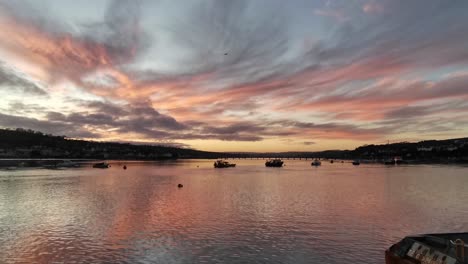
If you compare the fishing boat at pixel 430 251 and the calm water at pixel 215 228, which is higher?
the fishing boat at pixel 430 251

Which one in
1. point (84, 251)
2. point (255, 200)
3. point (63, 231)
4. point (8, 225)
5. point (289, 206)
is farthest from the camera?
point (255, 200)

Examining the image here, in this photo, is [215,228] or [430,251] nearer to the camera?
[430,251]

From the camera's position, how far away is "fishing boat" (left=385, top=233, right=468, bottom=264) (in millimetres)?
13797

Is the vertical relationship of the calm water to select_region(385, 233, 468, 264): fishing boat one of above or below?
below

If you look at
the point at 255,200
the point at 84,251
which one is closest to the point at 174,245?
the point at 84,251

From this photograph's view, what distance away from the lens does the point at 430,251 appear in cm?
1475

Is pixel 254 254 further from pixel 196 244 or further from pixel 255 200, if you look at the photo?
pixel 255 200

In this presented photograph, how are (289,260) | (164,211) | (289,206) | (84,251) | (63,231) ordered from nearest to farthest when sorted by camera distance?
(289,260) → (84,251) → (63,231) → (164,211) → (289,206)

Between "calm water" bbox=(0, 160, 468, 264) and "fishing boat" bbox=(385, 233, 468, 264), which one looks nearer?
"fishing boat" bbox=(385, 233, 468, 264)

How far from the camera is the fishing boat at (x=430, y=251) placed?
13.8 meters

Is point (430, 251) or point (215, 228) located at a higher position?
point (430, 251)

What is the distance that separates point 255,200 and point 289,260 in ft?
97.4

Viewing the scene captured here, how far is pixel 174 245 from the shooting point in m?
24.1

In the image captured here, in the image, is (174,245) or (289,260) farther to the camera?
(174,245)
